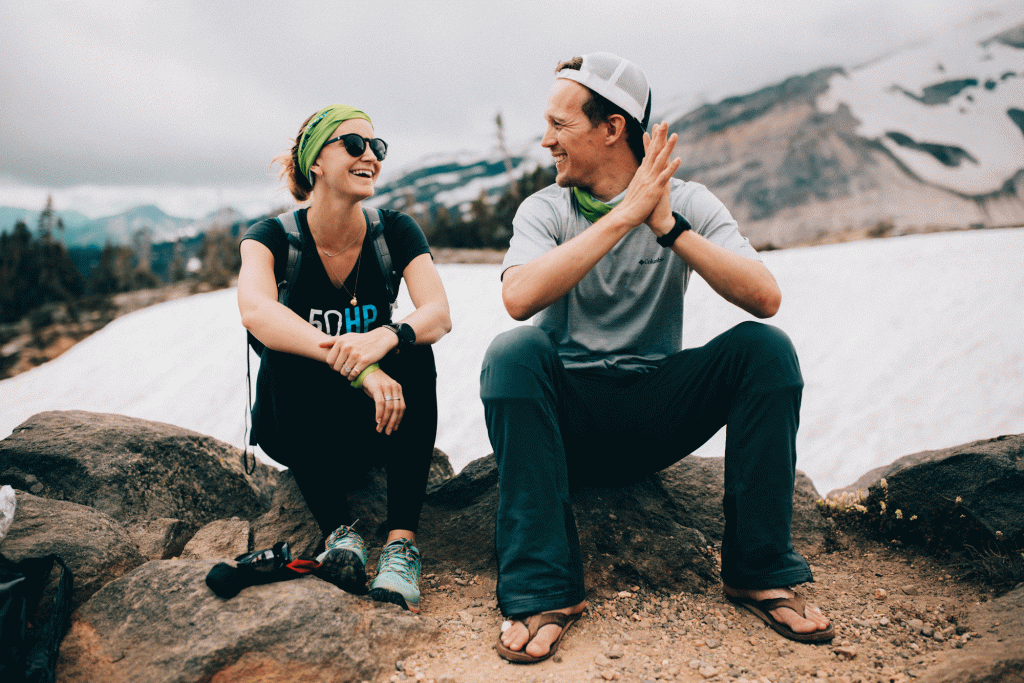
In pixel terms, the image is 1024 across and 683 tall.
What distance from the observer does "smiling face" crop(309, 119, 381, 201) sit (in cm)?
240

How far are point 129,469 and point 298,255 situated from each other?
1448 millimetres

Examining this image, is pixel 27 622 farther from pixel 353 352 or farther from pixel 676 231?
pixel 676 231

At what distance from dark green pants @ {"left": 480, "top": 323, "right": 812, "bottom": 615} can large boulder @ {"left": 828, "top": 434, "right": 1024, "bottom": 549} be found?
95cm

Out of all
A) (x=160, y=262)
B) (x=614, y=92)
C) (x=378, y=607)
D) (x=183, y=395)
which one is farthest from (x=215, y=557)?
(x=160, y=262)

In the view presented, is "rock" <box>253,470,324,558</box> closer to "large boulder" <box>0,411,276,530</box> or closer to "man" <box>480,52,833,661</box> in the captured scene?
"large boulder" <box>0,411,276,530</box>

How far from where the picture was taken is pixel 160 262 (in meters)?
65.1

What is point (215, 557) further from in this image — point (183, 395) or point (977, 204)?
point (977, 204)

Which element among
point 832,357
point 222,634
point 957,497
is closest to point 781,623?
point 957,497

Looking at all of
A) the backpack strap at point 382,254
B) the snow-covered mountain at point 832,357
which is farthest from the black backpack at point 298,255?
Result: the snow-covered mountain at point 832,357

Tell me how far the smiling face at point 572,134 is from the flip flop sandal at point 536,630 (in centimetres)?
157

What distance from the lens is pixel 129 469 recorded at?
2.84 m

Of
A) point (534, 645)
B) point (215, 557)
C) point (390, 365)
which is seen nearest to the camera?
point (534, 645)

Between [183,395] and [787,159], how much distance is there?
25915 mm

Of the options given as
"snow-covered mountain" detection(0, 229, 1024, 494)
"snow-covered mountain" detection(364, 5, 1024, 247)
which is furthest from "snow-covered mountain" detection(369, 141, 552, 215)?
"snow-covered mountain" detection(0, 229, 1024, 494)
